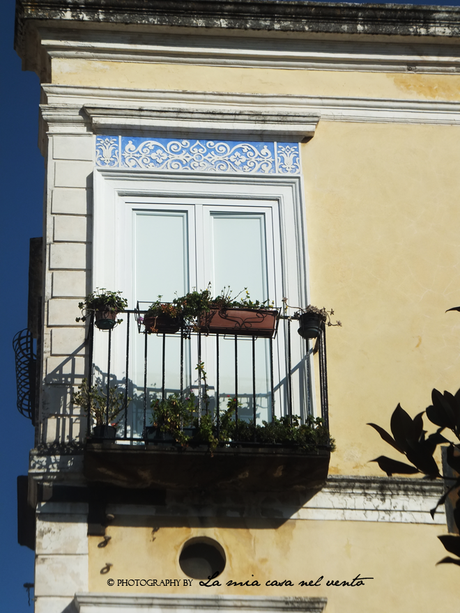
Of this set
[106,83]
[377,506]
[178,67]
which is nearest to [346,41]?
[178,67]

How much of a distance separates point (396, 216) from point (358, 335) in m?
1.22

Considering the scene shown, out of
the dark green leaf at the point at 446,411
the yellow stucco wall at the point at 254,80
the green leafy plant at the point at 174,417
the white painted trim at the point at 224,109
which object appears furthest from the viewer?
the yellow stucco wall at the point at 254,80

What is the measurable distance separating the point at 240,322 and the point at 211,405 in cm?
69

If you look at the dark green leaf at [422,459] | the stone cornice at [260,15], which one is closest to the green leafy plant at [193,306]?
the stone cornice at [260,15]

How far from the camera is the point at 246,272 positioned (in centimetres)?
898

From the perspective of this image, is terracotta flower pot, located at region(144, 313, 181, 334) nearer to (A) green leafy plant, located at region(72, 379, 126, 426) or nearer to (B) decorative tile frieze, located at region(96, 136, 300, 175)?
(A) green leafy plant, located at region(72, 379, 126, 426)

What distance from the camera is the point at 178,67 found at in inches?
386

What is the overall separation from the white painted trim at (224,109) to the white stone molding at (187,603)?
401cm

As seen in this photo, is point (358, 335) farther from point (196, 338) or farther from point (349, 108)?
point (349, 108)

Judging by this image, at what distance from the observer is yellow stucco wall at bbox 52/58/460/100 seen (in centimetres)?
964

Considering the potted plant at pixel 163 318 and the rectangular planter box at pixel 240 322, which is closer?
the potted plant at pixel 163 318

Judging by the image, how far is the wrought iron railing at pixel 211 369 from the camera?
8125mm

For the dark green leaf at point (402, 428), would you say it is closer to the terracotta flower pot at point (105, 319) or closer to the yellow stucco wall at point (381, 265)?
the yellow stucco wall at point (381, 265)

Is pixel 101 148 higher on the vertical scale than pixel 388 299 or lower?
higher
